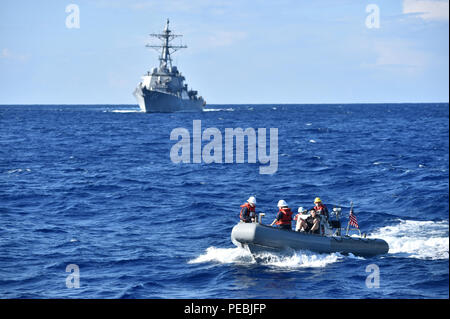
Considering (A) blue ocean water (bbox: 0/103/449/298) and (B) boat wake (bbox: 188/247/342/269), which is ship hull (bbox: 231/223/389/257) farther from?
(A) blue ocean water (bbox: 0/103/449/298)

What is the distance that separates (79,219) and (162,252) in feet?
19.8

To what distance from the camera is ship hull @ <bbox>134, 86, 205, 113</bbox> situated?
408ft

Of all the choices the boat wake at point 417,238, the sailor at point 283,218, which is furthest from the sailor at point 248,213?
the boat wake at point 417,238

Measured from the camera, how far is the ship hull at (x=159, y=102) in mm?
124375

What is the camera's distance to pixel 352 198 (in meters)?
27.4

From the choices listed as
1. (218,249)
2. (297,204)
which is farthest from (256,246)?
(297,204)

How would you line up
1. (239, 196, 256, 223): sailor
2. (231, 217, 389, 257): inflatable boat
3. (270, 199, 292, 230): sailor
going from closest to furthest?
(231, 217, 389, 257): inflatable boat
(270, 199, 292, 230): sailor
(239, 196, 256, 223): sailor

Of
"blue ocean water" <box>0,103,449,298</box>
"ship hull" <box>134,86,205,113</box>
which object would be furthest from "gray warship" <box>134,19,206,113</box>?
"blue ocean water" <box>0,103,449,298</box>

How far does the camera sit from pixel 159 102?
416ft

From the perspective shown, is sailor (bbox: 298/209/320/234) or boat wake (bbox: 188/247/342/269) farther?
sailor (bbox: 298/209/320/234)

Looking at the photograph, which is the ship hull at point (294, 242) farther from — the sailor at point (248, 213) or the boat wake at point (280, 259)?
the sailor at point (248, 213)

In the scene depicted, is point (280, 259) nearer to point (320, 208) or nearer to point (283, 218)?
point (283, 218)

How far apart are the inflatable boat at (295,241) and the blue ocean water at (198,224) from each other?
328 mm
